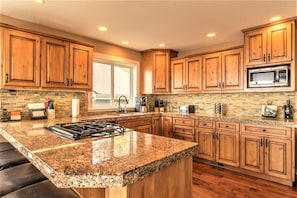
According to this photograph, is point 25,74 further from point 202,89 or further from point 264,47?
point 264,47

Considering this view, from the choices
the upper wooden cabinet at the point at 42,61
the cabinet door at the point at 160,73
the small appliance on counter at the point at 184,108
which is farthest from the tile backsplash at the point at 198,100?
the cabinet door at the point at 160,73

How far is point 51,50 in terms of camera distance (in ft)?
8.79

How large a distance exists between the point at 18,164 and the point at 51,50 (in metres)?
1.75

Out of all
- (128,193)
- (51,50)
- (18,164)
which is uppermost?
(51,50)

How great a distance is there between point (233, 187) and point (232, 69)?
6.65 feet

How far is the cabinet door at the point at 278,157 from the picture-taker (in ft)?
8.18

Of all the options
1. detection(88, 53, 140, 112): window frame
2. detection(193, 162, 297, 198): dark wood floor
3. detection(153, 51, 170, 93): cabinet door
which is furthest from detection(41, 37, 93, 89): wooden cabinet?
detection(193, 162, 297, 198): dark wood floor

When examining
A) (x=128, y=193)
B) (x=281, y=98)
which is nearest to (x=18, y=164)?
(x=128, y=193)

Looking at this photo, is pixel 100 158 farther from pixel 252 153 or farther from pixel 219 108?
pixel 219 108

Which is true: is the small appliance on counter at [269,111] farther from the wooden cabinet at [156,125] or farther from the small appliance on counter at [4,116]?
the small appliance on counter at [4,116]

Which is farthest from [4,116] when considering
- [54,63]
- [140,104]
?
[140,104]

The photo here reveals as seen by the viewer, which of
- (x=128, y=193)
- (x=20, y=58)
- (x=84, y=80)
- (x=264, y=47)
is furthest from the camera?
(x=84, y=80)

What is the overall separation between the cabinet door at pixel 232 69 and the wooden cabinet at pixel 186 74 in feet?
1.70

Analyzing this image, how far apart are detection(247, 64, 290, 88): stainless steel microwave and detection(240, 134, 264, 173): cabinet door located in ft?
2.88
